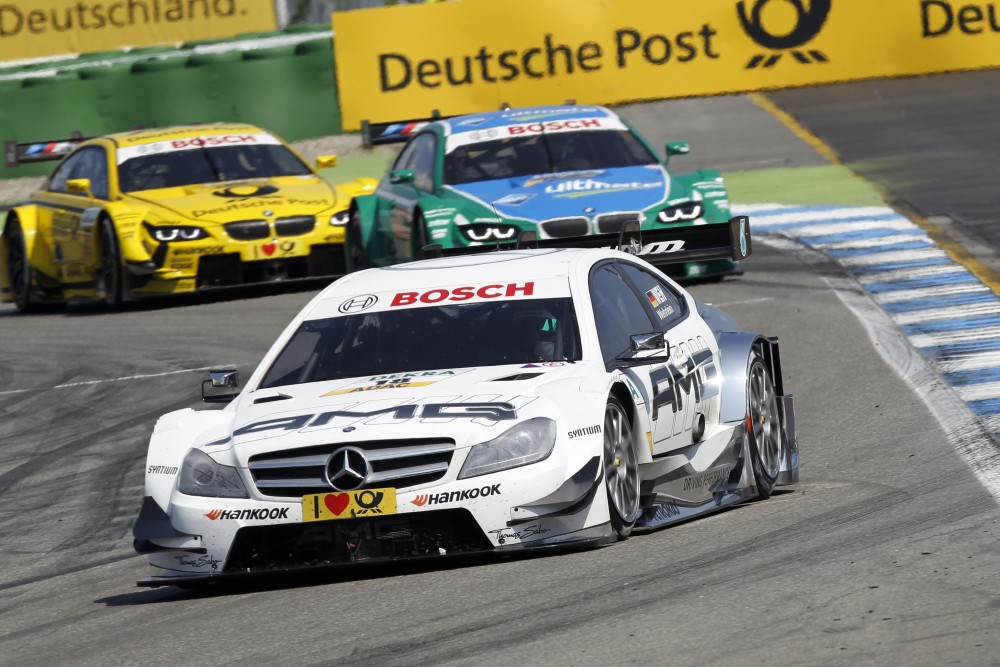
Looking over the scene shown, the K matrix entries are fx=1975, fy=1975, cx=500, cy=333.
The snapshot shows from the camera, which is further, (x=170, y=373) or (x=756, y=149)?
(x=756, y=149)

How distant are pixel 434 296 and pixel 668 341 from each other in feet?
3.32

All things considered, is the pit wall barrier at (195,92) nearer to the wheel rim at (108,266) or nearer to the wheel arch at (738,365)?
the wheel rim at (108,266)

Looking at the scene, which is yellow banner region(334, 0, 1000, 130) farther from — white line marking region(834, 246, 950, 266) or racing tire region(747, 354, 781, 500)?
racing tire region(747, 354, 781, 500)

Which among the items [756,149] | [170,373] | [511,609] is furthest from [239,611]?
[756,149]

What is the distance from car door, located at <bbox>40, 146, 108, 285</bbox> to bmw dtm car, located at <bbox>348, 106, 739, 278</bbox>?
2390mm

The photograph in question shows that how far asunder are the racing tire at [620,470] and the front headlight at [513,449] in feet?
0.95

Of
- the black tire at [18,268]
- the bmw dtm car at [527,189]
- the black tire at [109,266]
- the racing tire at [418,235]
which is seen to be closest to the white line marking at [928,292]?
the bmw dtm car at [527,189]

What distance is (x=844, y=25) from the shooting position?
2603 centimetres

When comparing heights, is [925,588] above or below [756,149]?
above

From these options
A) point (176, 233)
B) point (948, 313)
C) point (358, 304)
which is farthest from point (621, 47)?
point (358, 304)

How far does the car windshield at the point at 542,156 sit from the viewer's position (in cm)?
1563

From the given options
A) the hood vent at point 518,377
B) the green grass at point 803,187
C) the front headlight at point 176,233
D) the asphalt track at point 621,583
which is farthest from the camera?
the green grass at point 803,187

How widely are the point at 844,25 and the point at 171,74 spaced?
29.3ft

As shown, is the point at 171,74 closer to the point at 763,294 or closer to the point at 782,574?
the point at 763,294
